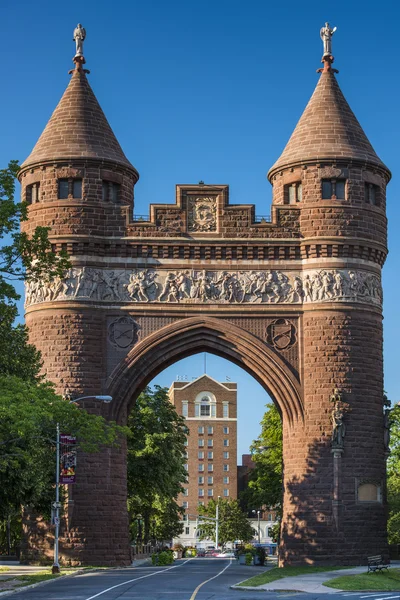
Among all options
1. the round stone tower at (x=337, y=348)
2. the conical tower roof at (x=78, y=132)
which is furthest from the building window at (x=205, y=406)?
the conical tower roof at (x=78, y=132)

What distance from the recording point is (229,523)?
429 feet

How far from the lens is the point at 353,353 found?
142ft

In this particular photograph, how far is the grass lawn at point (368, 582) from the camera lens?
2922cm

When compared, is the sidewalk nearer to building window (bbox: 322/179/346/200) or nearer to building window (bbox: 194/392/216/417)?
building window (bbox: 322/179/346/200)

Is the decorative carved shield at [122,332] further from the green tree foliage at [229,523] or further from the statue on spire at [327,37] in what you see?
the green tree foliage at [229,523]

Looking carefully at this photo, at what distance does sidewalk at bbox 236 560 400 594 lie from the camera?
96.1 ft

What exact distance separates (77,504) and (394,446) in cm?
2580

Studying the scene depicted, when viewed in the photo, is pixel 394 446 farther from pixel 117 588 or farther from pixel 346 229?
pixel 117 588

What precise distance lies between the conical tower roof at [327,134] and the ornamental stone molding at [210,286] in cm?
461

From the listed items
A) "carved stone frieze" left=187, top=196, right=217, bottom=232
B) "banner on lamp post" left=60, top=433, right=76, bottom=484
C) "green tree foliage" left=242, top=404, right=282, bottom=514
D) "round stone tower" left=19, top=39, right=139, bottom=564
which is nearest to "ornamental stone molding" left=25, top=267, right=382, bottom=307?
"round stone tower" left=19, top=39, right=139, bottom=564

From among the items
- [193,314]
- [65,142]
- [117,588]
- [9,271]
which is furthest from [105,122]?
[117,588]

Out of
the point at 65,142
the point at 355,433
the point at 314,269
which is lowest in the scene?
the point at 355,433

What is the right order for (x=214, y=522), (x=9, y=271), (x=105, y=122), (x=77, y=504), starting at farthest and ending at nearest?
(x=214, y=522)
(x=105, y=122)
(x=77, y=504)
(x=9, y=271)

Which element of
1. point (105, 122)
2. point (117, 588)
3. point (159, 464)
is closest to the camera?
point (117, 588)
